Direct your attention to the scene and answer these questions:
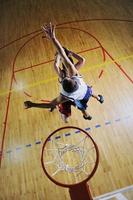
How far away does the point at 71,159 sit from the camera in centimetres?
457

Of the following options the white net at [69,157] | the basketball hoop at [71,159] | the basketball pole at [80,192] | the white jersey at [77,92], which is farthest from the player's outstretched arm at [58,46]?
the basketball pole at [80,192]

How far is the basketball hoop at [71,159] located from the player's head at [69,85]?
0.71 meters

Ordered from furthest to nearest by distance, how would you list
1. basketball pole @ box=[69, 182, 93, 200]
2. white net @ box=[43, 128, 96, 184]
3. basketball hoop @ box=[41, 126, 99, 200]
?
white net @ box=[43, 128, 96, 184] → basketball hoop @ box=[41, 126, 99, 200] → basketball pole @ box=[69, 182, 93, 200]

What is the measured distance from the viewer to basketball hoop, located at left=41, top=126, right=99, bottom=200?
4205 mm

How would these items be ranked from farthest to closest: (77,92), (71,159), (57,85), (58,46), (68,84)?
(57,85) → (71,159) → (77,92) → (58,46) → (68,84)

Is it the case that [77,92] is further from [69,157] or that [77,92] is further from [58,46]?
[69,157]

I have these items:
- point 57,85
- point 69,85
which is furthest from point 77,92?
point 57,85

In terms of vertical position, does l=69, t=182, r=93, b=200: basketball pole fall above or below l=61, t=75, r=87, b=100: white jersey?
below

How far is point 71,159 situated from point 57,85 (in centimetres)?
182

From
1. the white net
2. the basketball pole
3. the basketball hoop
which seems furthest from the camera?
the white net

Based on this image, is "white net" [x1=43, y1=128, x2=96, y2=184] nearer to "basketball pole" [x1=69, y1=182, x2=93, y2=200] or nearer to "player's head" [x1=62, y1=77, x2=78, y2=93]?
"basketball pole" [x1=69, y1=182, x2=93, y2=200]

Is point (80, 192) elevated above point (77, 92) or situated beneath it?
situated beneath

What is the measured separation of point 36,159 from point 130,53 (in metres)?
3.06

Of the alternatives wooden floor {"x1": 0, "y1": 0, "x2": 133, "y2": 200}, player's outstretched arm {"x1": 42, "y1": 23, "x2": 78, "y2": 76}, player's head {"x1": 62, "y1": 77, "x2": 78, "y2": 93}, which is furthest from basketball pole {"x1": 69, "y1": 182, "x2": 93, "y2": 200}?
player's outstretched arm {"x1": 42, "y1": 23, "x2": 78, "y2": 76}
